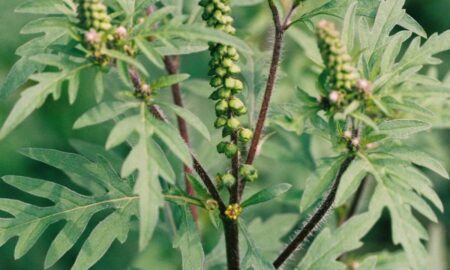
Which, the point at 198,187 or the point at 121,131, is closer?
the point at 121,131

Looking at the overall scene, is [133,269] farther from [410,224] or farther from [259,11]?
[259,11]

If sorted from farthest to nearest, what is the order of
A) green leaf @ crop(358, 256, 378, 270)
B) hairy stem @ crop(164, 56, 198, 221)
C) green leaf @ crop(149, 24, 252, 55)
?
hairy stem @ crop(164, 56, 198, 221), green leaf @ crop(358, 256, 378, 270), green leaf @ crop(149, 24, 252, 55)

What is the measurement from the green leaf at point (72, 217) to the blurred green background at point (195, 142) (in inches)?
70.2

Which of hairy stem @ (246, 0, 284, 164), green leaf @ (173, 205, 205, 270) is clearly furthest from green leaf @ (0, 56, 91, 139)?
green leaf @ (173, 205, 205, 270)

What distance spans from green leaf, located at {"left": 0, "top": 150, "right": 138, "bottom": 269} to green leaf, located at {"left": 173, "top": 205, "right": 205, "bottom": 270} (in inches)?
9.3

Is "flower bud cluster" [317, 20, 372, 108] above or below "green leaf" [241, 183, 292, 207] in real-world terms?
above

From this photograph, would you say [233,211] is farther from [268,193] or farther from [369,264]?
[369,264]

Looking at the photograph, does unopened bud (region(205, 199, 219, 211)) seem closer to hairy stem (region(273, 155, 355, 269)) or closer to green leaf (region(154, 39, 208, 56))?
hairy stem (region(273, 155, 355, 269))

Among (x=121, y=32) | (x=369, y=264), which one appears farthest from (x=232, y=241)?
(x=121, y=32)

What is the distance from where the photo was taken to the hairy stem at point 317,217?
306cm

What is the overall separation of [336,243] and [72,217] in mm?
1392

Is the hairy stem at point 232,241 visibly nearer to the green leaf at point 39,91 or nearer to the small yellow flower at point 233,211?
the small yellow flower at point 233,211

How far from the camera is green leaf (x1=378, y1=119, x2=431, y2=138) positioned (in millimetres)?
3008

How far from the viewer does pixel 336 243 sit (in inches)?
146
